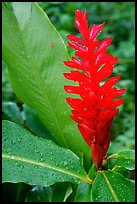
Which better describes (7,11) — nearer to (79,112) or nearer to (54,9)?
(79,112)

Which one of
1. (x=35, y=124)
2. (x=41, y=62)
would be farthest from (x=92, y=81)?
(x=35, y=124)

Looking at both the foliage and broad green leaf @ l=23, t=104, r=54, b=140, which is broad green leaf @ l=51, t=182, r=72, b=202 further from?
broad green leaf @ l=23, t=104, r=54, b=140

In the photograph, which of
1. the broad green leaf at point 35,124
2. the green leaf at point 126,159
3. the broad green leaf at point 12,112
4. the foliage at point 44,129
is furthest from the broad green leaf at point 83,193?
the broad green leaf at point 12,112

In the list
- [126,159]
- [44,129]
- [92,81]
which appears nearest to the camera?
[92,81]

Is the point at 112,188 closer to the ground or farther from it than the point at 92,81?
closer to the ground

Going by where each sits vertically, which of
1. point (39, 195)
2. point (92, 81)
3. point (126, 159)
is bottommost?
point (39, 195)

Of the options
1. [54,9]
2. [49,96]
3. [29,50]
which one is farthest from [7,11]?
[54,9]

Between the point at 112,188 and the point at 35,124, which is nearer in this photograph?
the point at 112,188

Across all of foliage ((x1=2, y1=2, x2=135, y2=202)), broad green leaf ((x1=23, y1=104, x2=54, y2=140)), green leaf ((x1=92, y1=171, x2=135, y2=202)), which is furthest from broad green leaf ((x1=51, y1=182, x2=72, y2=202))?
broad green leaf ((x1=23, y1=104, x2=54, y2=140))

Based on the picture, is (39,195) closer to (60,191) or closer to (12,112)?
(60,191)
